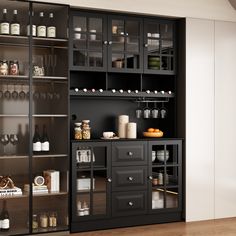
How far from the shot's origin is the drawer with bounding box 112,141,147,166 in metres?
5.21

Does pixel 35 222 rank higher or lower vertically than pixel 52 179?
lower

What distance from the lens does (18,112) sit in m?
4.85

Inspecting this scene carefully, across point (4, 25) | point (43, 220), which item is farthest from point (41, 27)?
point (43, 220)

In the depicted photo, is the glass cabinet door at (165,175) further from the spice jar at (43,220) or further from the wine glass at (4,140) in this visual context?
the wine glass at (4,140)

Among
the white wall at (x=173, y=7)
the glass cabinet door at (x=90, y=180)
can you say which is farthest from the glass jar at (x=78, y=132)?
the white wall at (x=173, y=7)

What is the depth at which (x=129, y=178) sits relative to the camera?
5285mm

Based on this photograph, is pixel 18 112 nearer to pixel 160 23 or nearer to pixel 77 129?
pixel 77 129

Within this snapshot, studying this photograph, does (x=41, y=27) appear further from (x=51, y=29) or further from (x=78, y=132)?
(x=78, y=132)

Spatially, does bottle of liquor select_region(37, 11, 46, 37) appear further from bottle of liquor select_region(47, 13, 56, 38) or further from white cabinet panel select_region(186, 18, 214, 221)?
white cabinet panel select_region(186, 18, 214, 221)

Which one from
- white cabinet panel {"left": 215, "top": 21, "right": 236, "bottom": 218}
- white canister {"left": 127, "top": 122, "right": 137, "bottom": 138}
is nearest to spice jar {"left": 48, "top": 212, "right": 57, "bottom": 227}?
white canister {"left": 127, "top": 122, "right": 137, "bottom": 138}

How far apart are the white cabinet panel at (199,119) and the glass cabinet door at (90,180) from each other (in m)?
1.00

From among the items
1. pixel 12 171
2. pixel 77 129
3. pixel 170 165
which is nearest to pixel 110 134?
pixel 77 129

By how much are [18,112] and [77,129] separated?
68cm

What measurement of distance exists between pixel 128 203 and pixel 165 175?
540mm
